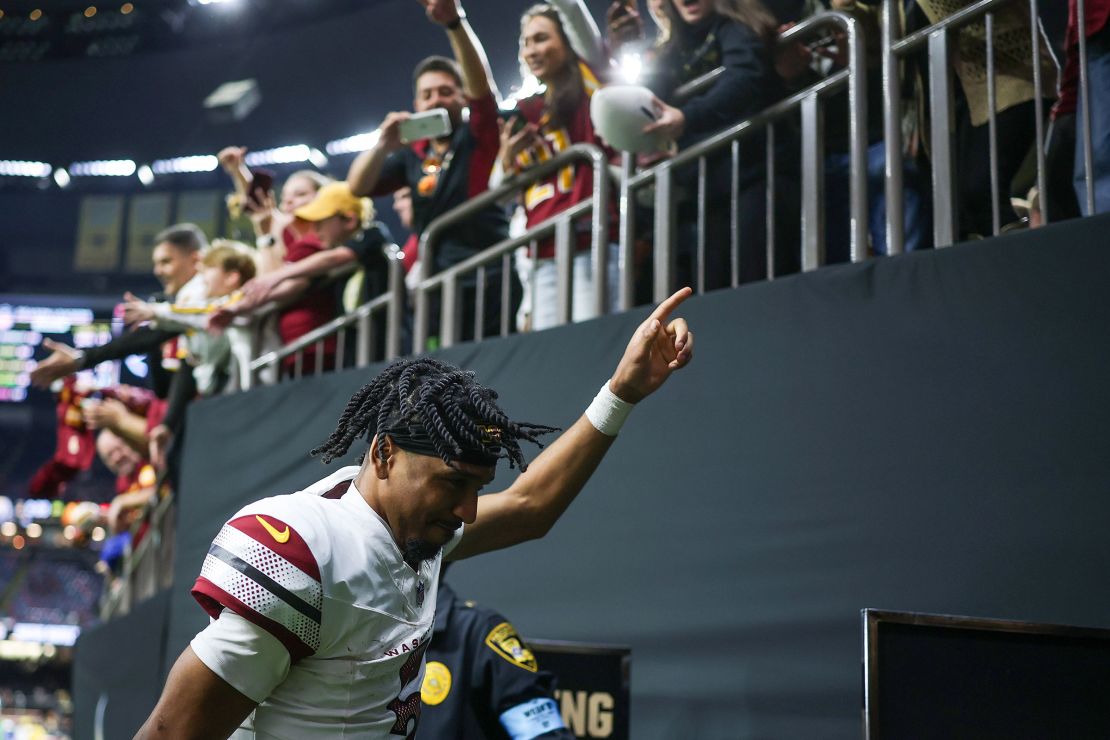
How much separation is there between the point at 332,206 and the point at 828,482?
374 centimetres

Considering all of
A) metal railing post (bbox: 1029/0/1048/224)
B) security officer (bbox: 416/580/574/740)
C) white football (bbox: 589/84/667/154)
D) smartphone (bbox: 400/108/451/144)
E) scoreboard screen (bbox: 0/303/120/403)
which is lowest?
security officer (bbox: 416/580/574/740)

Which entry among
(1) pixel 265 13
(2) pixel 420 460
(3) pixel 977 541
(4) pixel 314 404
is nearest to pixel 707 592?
(3) pixel 977 541

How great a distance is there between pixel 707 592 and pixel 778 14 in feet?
7.54

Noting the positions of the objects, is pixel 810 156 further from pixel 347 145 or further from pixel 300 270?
pixel 347 145

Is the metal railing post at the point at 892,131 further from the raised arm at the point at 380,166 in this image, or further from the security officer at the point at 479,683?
the raised arm at the point at 380,166

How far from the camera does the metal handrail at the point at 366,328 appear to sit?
6.00m

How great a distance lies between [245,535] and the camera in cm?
207

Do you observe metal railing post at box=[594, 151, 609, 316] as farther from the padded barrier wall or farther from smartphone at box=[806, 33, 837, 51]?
smartphone at box=[806, 33, 837, 51]

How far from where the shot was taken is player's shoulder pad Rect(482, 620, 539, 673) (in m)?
3.09

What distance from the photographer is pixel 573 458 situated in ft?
9.27

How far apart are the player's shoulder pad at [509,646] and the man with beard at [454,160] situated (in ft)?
9.30

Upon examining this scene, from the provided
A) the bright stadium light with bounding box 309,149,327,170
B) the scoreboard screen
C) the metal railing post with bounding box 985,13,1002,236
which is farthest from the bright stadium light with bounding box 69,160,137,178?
the metal railing post with bounding box 985,13,1002,236

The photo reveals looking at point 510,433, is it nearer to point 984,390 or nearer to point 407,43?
point 984,390

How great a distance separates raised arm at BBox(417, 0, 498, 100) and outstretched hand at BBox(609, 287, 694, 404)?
333cm
